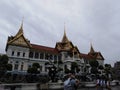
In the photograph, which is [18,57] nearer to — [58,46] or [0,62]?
[0,62]

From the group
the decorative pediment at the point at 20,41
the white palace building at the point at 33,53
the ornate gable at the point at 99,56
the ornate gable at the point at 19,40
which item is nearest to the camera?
the white palace building at the point at 33,53

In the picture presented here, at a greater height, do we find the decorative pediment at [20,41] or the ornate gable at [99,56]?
the decorative pediment at [20,41]

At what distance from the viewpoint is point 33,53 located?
47312 millimetres

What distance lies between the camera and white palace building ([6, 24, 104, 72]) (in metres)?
42.9

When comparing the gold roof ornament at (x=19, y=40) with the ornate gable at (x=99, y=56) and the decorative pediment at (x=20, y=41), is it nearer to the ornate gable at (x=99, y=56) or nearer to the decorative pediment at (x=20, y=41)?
the decorative pediment at (x=20, y=41)

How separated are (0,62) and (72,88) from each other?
31966 mm

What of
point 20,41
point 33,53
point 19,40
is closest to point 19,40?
point 19,40

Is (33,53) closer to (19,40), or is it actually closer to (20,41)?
(20,41)

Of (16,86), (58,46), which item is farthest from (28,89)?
(58,46)

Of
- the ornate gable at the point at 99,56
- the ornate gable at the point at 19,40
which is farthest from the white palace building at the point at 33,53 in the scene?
the ornate gable at the point at 99,56

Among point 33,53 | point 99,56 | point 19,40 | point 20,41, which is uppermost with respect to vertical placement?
point 19,40

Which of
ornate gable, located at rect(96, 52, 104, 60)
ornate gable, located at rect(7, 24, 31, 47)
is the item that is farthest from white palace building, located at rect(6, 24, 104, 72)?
ornate gable, located at rect(96, 52, 104, 60)

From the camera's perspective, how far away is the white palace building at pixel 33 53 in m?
42.9

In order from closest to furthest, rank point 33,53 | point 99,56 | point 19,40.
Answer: point 19,40
point 33,53
point 99,56
